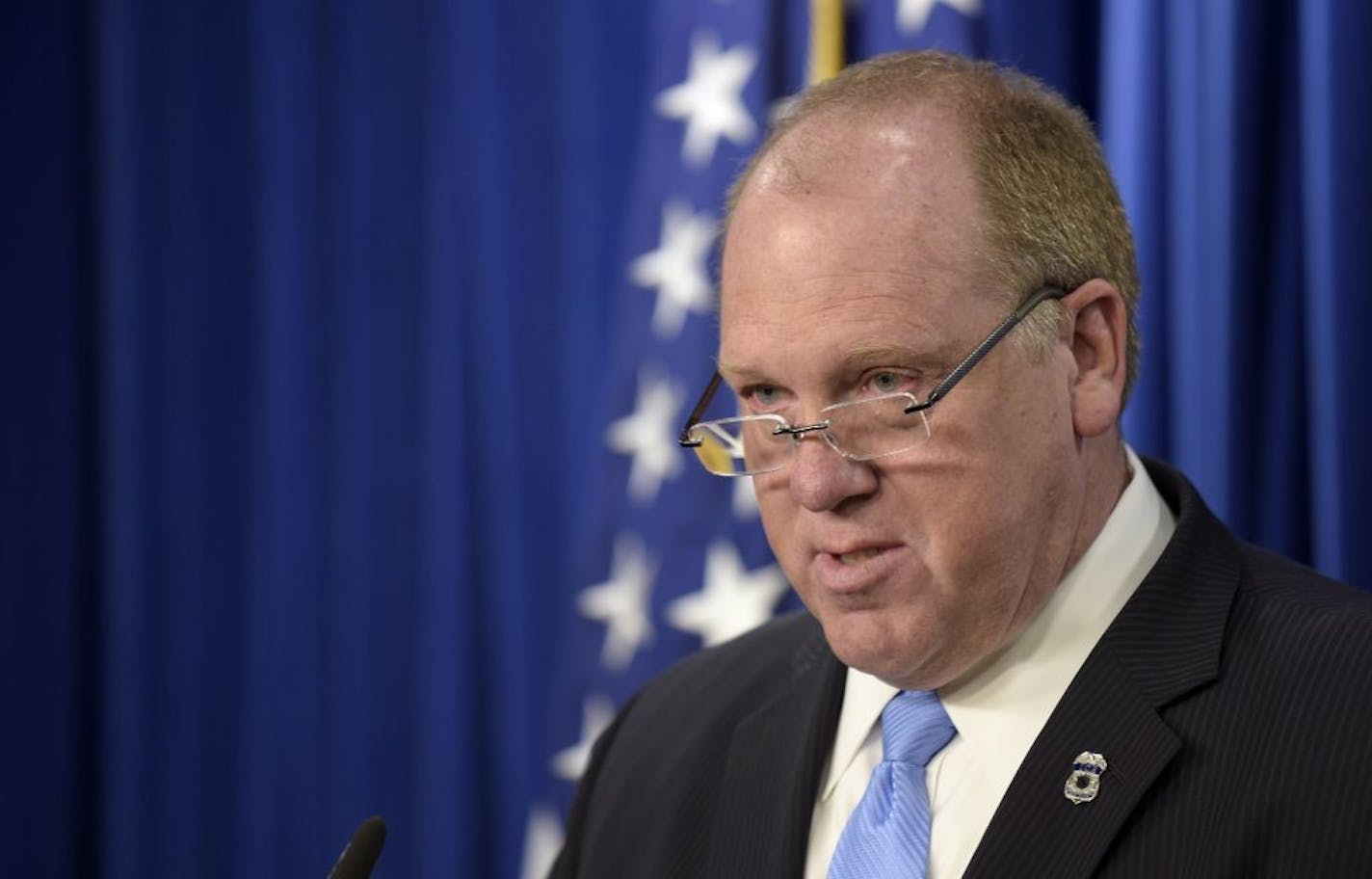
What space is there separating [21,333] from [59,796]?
3.53 feet

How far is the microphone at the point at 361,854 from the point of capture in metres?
1.46

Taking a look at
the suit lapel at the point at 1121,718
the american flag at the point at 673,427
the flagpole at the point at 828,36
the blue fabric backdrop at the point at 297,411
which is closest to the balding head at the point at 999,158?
the suit lapel at the point at 1121,718

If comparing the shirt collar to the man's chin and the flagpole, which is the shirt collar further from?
the flagpole

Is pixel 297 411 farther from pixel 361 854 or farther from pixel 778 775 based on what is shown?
pixel 361 854

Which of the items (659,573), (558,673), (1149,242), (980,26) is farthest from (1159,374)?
(558,673)

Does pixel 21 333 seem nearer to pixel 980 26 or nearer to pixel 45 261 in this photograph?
pixel 45 261

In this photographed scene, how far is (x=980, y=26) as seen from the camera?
2.73m

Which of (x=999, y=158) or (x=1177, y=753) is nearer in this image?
(x=1177, y=753)

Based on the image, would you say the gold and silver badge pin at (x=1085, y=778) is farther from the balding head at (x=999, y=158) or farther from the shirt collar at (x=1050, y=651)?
the balding head at (x=999, y=158)

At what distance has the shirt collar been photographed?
1.67 metres

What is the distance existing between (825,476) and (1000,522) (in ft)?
0.58

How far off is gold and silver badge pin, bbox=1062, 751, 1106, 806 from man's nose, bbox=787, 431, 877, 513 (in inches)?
12.7

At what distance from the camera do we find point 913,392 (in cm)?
161

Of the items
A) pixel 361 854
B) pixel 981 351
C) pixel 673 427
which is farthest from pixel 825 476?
pixel 673 427
